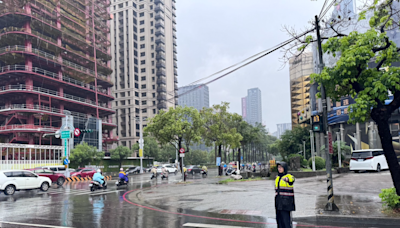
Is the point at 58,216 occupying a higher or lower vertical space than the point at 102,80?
lower

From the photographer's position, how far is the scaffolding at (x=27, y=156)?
133ft

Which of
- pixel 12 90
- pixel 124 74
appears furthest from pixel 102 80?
pixel 124 74

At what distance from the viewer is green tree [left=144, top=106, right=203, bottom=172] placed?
35562 mm

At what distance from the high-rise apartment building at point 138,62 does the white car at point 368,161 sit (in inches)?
3384

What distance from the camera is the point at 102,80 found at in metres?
78.4

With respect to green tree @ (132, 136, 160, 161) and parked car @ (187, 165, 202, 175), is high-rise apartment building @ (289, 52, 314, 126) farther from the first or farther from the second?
parked car @ (187, 165, 202, 175)

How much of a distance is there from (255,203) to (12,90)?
58080mm

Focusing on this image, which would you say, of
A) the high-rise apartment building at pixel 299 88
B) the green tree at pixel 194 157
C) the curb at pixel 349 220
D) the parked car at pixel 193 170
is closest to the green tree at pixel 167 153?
the green tree at pixel 194 157

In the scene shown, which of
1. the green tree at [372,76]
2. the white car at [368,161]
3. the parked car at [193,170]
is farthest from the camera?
the parked car at [193,170]

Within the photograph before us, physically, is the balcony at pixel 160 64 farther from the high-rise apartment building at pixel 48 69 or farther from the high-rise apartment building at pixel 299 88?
the high-rise apartment building at pixel 299 88

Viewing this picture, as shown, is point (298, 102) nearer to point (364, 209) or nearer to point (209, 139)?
point (209, 139)

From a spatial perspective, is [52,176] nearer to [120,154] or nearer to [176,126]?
[176,126]

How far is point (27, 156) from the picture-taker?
46.8 metres

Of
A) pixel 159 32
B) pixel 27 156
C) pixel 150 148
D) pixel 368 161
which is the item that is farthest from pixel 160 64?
pixel 368 161
